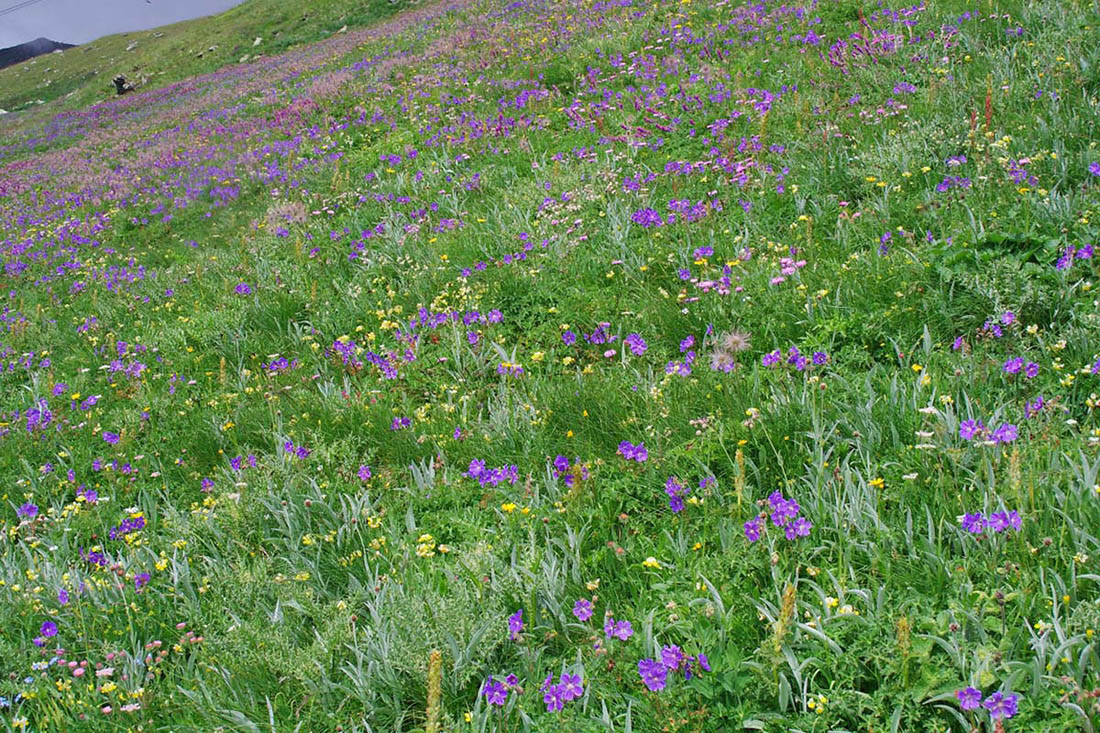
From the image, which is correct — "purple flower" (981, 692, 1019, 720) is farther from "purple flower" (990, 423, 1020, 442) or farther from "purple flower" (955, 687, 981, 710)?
"purple flower" (990, 423, 1020, 442)

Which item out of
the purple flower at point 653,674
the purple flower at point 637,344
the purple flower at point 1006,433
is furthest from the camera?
the purple flower at point 637,344

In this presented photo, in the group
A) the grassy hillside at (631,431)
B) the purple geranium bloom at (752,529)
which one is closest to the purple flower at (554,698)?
the grassy hillside at (631,431)

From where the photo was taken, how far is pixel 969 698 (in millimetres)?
2164

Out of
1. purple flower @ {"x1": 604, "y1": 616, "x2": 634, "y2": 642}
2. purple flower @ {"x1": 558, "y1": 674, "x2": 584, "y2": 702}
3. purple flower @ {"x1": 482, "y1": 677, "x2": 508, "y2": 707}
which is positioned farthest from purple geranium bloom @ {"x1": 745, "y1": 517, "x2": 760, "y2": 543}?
purple flower @ {"x1": 482, "y1": 677, "x2": 508, "y2": 707}

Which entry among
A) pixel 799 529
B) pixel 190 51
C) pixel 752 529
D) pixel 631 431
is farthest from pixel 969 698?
pixel 190 51

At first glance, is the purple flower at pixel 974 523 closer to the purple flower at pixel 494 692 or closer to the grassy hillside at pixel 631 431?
the grassy hillside at pixel 631 431

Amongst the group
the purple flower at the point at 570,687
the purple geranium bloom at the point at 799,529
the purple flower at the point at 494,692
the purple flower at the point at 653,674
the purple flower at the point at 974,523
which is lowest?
the purple flower at the point at 494,692

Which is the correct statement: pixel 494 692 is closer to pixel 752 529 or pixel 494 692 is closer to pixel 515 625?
pixel 515 625

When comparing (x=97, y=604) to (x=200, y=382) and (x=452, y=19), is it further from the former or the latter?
(x=452, y=19)

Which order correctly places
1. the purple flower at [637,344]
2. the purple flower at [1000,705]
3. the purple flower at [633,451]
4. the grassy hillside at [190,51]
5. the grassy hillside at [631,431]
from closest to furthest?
1. the purple flower at [1000,705]
2. the grassy hillside at [631,431]
3. the purple flower at [633,451]
4. the purple flower at [637,344]
5. the grassy hillside at [190,51]

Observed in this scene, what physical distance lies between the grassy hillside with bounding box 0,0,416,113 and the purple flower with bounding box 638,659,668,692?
3794cm

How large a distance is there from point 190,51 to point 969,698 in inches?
2046

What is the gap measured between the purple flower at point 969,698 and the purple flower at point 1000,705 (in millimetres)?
39

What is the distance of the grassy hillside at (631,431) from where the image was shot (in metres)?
2.65
